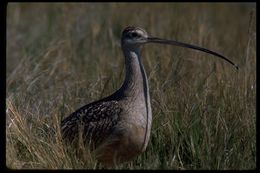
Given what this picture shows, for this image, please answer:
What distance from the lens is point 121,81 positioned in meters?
7.34

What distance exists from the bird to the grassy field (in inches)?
5.9

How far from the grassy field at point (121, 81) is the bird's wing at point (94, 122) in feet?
0.48

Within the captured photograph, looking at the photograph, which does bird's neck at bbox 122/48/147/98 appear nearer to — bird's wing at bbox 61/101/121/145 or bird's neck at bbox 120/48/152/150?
bird's neck at bbox 120/48/152/150

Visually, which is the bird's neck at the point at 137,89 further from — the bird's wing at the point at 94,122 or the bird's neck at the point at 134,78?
the bird's wing at the point at 94,122

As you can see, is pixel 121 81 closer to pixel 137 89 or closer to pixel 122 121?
pixel 137 89

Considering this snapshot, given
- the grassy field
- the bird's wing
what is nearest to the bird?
the bird's wing

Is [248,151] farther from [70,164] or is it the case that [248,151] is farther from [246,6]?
[246,6]

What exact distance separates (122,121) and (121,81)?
4.98ft

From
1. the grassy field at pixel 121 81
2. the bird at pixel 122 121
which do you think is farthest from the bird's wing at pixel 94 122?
the grassy field at pixel 121 81

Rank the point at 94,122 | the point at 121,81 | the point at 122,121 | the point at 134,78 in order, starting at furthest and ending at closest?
the point at 121,81 → the point at 134,78 → the point at 94,122 → the point at 122,121

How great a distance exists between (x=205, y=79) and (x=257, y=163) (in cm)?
139

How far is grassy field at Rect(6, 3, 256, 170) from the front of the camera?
233 inches

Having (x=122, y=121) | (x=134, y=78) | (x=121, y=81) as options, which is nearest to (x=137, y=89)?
(x=134, y=78)
